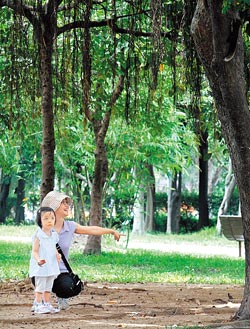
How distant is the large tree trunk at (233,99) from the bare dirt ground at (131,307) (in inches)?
37.0

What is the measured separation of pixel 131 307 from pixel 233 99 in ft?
9.38

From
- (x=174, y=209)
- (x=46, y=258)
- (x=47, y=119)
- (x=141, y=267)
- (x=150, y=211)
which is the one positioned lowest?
(x=141, y=267)

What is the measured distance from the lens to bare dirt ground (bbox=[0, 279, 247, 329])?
7.56 metres

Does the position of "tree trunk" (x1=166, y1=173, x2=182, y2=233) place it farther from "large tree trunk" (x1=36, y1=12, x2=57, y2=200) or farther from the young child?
the young child

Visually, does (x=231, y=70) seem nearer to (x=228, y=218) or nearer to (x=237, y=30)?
(x=237, y=30)

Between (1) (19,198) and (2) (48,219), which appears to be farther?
(1) (19,198)

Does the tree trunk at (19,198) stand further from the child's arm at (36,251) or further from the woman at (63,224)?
the child's arm at (36,251)

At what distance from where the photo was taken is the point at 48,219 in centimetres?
794

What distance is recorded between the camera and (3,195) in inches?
1575

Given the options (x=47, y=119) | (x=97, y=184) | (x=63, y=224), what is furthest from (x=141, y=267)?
(x=63, y=224)

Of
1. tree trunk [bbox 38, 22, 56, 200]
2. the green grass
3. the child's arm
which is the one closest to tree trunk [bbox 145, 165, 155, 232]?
the green grass

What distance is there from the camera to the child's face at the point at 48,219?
7.93m

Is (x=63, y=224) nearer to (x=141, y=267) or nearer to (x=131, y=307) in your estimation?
(x=131, y=307)

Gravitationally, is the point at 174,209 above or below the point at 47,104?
below
